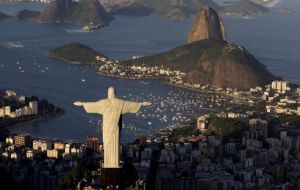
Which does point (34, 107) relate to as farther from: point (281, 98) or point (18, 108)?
point (281, 98)

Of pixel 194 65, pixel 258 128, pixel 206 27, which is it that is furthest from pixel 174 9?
pixel 258 128

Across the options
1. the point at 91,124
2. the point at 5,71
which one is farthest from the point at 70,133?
the point at 5,71

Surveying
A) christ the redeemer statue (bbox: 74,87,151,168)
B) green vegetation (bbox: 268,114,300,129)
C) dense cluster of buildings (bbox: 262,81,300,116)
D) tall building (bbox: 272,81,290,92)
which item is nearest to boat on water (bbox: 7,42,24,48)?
dense cluster of buildings (bbox: 262,81,300,116)

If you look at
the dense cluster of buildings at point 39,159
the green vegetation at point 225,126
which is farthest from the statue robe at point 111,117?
the green vegetation at point 225,126

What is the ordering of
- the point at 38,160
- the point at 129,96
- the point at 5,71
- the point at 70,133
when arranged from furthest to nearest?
1. the point at 5,71
2. the point at 129,96
3. the point at 70,133
4. the point at 38,160

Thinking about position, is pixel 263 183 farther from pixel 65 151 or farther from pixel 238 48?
pixel 238 48

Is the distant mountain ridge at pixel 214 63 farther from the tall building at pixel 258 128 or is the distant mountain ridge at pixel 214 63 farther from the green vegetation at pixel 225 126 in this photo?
the tall building at pixel 258 128
